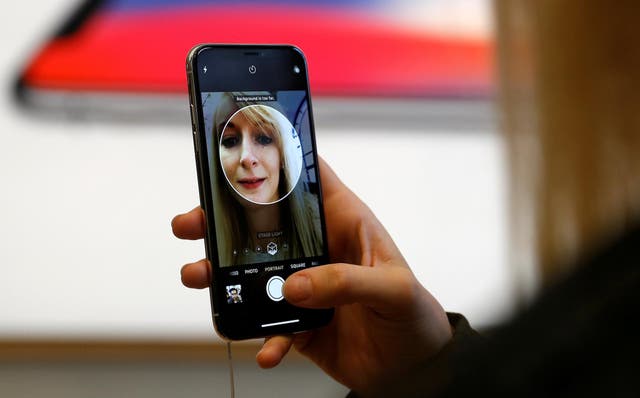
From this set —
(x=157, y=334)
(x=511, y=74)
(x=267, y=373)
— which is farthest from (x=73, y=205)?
(x=511, y=74)

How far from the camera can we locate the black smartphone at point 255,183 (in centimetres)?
64

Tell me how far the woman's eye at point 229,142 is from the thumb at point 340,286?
0.12 m

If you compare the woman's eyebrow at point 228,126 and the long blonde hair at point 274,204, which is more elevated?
the woman's eyebrow at point 228,126

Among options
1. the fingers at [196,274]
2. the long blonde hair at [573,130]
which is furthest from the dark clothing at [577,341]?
the fingers at [196,274]

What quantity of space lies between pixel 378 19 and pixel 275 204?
62 cm

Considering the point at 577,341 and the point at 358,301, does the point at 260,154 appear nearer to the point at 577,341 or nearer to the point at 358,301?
the point at 358,301

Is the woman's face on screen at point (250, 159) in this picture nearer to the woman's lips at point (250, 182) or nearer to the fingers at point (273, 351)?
the woman's lips at point (250, 182)

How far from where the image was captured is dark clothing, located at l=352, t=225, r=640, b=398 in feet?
0.72

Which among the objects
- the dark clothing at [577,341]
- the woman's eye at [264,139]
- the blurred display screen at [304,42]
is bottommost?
the dark clothing at [577,341]

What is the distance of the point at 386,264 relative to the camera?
2.22 ft

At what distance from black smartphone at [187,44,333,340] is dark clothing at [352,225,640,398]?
1.39 feet

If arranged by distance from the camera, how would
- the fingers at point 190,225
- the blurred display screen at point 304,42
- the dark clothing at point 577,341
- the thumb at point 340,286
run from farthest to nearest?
the blurred display screen at point 304,42 → the fingers at point 190,225 → the thumb at point 340,286 → the dark clothing at point 577,341

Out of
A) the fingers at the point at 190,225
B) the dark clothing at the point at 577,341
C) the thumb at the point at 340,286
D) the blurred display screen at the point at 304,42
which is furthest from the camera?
the blurred display screen at the point at 304,42

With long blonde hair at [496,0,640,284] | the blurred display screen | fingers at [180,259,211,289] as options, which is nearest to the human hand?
fingers at [180,259,211,289]
